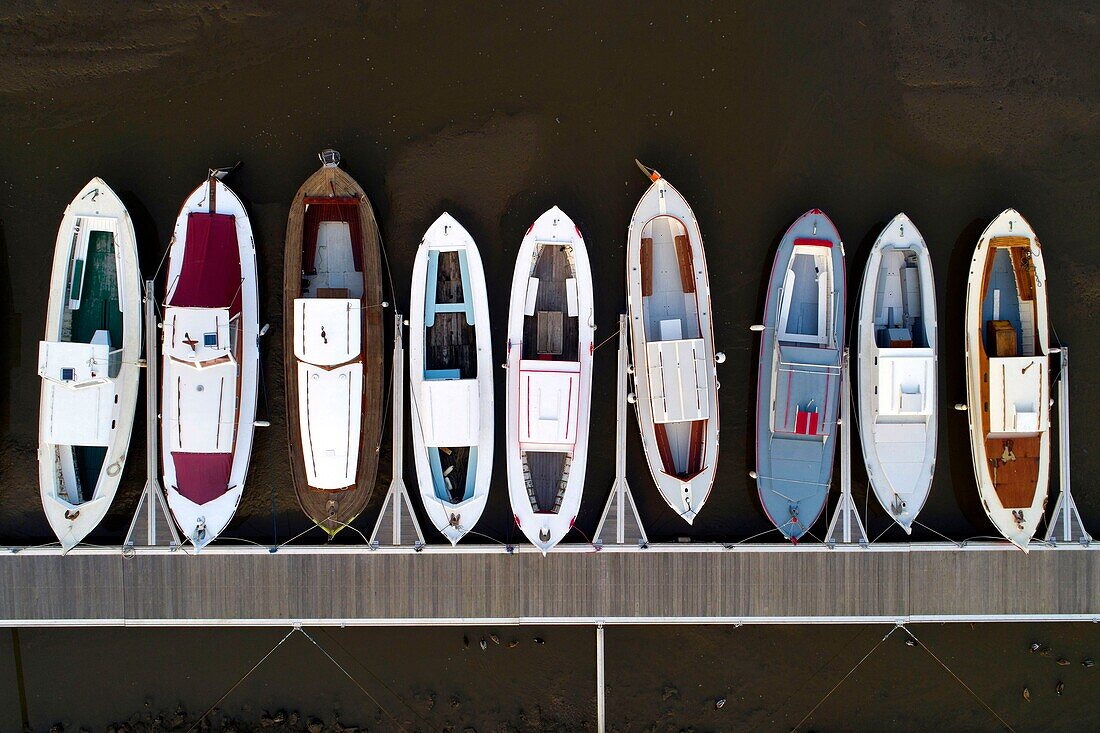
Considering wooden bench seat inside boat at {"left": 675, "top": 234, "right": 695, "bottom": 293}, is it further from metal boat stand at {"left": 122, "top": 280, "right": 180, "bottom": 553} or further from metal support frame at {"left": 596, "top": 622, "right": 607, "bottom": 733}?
metal boat stand at {"left": 122, "top": 280, "right": 180, "bottom": 553}

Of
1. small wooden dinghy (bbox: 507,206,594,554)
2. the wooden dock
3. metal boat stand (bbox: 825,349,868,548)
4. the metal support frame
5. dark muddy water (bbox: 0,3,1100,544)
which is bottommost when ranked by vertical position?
the metal support frame

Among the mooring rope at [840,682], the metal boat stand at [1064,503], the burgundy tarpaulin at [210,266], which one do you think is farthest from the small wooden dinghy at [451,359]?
the metal boat stand at [1064,503]

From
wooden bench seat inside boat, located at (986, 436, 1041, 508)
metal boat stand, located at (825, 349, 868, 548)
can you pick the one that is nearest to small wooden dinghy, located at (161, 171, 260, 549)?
metal boat stand, located at (825, 349, 868, 548)

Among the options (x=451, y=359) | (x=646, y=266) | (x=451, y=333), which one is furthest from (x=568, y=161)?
(x=451, y=359)

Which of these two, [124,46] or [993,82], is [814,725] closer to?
[993,82]

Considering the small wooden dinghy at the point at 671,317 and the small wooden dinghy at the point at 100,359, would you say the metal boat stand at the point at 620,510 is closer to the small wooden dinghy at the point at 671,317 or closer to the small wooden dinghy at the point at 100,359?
the small wooden dinghy at the point at 671,317
